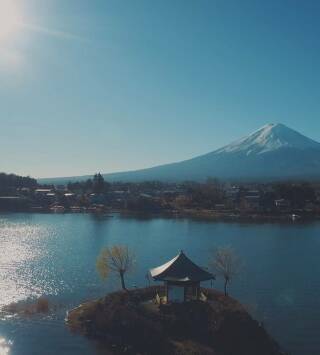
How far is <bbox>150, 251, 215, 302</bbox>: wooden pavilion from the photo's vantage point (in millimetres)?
9289

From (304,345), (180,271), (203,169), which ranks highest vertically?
(203,169)

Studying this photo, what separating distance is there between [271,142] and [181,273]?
126 metres

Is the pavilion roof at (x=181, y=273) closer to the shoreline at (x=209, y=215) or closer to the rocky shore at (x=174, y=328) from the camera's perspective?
the rocky shore at (x=174, y=328)

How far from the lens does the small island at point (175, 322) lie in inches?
306

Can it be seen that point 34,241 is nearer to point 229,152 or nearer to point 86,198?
point 86,198

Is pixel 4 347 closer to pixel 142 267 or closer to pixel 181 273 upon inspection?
pixel 181 273

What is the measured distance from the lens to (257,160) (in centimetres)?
11831

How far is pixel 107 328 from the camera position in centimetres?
868

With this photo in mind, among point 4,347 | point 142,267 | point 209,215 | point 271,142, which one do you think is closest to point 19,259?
point 142,267

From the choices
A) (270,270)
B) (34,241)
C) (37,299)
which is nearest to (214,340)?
(37,299)

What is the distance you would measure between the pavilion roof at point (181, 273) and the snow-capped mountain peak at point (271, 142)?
11548 cm

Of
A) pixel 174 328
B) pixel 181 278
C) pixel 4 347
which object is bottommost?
pixel 4 347

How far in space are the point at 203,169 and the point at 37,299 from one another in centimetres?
10796

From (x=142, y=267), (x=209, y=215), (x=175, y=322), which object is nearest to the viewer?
(x=175, y=322)
